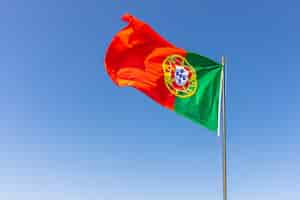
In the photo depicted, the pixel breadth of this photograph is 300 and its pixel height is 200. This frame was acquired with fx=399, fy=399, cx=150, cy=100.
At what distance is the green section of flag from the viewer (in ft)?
45.0

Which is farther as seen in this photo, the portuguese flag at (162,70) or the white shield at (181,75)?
the white shield at (181,75)

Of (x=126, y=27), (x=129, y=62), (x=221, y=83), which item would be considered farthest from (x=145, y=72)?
(x=221, y=83)

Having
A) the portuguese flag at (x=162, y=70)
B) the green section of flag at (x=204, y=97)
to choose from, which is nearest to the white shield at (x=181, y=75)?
the portuguese flag at (x=162, y=70)

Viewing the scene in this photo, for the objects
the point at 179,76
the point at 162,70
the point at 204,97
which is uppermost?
the point at 162,70

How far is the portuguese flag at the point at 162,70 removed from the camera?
46.0 ft

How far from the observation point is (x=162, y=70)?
14.5 metres

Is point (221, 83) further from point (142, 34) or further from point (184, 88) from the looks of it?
point (142, 34)

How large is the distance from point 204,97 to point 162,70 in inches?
71.2

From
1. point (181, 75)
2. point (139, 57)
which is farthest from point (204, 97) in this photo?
point (139, 57)

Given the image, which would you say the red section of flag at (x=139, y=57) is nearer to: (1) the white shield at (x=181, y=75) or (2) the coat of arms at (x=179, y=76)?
(2) the coat of arms at (x=179, y=76)

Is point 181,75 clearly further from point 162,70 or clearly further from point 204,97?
point 204,97

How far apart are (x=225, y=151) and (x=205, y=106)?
2229 mm

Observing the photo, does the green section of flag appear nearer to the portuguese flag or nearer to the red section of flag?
the portuguese flag

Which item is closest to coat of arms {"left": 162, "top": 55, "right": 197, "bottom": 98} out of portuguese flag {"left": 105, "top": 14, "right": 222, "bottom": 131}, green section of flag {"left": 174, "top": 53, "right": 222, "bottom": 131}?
portuguese flag {"left": 105, "top": 14, "right": 222, "bottom": 131}
